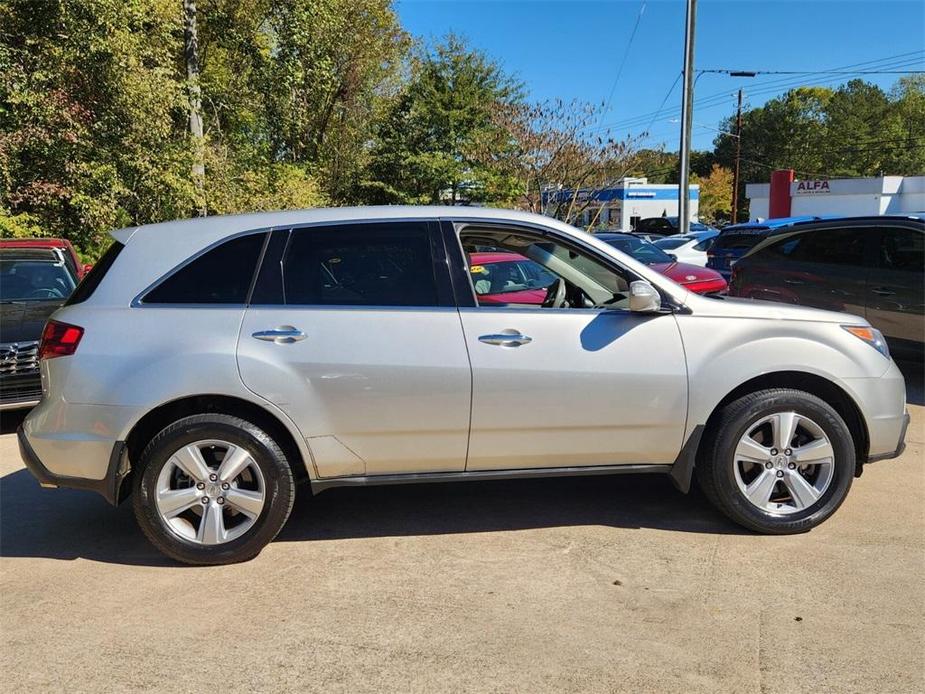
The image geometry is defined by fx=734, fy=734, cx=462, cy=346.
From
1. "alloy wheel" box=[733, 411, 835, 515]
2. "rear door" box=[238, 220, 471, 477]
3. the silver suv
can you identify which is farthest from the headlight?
"rear door" box=[238, 220, 471, 477]

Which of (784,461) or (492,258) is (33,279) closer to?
(492,258)

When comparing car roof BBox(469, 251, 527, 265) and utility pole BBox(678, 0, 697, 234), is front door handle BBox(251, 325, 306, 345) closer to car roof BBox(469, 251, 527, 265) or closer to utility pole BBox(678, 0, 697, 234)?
car roof BBox(469, 251, 527, 265)

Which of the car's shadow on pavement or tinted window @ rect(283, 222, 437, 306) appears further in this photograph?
the car's shadow on pavement

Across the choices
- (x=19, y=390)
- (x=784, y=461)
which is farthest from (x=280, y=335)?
(x=19, y=390)

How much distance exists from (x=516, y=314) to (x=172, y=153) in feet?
36.2

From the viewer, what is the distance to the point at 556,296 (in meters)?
4.97

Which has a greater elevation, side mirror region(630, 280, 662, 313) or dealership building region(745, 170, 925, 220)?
dealership building region(745, 170, 925, 220)

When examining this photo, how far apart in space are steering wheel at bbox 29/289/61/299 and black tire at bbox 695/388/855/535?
6.27m

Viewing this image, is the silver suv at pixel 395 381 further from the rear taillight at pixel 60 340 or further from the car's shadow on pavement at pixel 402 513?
the car's shadow on pavement at pixel 402 513

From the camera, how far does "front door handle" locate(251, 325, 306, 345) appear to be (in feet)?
11.8

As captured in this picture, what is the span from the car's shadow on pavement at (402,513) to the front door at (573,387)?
21.4 inches

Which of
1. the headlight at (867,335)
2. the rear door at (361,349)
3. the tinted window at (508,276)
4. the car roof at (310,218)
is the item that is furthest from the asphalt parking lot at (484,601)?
the tinted window at (508,276)

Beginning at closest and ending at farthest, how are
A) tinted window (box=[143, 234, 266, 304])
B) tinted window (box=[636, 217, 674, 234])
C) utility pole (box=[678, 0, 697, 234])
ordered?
tinted window (box=[143, 234, 266, 304]) → utility pole (box=[678, 0, 697, 234]) → tinted window (box=[636, 217, 674, 234])

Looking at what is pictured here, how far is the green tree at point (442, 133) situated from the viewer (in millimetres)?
25703
